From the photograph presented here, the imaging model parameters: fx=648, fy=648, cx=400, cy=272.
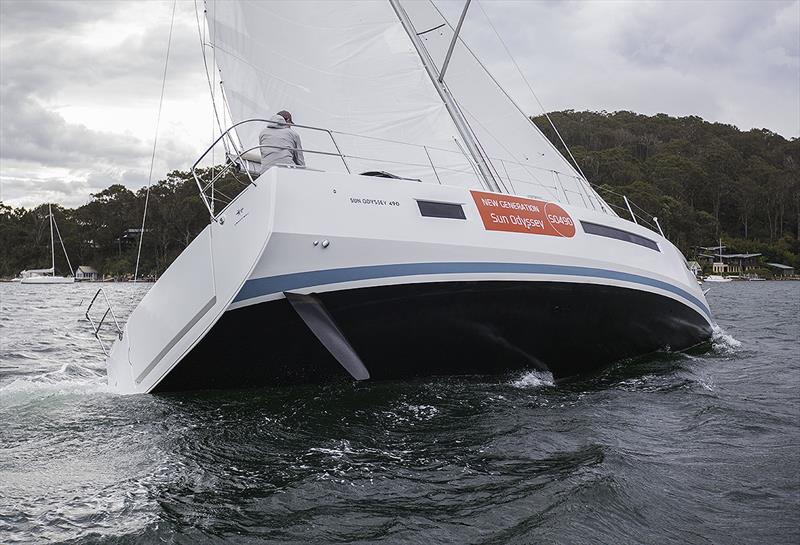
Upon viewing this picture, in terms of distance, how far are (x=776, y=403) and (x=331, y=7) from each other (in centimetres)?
606

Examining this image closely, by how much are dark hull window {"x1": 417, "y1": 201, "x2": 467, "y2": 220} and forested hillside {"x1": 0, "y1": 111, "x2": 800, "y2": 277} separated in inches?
1981

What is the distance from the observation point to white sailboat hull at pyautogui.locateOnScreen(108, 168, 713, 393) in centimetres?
448

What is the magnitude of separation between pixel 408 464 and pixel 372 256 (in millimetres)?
1552

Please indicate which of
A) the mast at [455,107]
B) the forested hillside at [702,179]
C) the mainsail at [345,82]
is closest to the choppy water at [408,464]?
the mast at [455,107]

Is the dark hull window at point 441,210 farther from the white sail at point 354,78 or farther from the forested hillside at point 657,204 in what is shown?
the forested hillside at point 657,204

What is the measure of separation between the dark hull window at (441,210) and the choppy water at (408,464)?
148cm

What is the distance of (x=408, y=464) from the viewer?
12.2 ft

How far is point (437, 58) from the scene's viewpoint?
8930 mm

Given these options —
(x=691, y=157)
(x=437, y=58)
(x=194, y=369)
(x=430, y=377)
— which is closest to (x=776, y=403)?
Result: (x=430, y=377)

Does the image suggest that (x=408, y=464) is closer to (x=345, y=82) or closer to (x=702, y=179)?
(x=345, y=82)

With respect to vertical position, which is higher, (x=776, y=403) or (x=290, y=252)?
(x=290, y=252)

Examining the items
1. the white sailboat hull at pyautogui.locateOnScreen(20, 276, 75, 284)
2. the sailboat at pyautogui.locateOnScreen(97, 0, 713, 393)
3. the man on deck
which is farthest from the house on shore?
the man on deck

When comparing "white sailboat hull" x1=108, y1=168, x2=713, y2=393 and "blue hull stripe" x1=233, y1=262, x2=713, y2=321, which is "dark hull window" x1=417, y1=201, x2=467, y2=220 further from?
"blue hull stripe" x1=233, y1=262, x2=713, y2=321

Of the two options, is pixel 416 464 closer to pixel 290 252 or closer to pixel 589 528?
pixel 589 528
